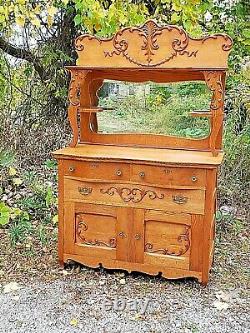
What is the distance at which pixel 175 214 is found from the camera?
9.36 ft

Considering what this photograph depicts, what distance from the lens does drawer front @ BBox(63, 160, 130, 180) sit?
2908mm

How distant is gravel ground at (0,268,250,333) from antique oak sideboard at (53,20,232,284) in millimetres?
104

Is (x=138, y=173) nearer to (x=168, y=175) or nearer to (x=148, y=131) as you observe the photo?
(x=168, y=175)

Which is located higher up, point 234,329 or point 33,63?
point 33,63

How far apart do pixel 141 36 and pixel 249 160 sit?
198cm

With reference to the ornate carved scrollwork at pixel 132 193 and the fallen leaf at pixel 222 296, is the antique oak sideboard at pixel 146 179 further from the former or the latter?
the fallen leaf at pixel 222 296

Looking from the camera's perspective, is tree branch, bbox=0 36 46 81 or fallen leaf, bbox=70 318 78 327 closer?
fallen leaf, bbox=70 318 78 327

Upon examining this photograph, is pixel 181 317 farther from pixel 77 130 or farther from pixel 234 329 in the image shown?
pixel 77 130

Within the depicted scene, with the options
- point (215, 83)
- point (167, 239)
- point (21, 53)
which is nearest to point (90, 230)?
point (167, 239)

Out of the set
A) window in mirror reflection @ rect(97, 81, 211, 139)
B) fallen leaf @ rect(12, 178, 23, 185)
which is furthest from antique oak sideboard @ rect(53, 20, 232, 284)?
fallen leaf @ rect(12, 178, 23, 185)

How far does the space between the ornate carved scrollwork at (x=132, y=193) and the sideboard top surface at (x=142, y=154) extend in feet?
0.67

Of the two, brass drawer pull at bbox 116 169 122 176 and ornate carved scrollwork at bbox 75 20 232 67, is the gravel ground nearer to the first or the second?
brass drawer pull at bbox 116 169 122 176

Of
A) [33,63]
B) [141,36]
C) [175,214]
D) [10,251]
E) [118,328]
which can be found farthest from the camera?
[33,63]

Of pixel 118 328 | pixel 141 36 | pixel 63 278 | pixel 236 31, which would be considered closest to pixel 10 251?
pixel 63 278
